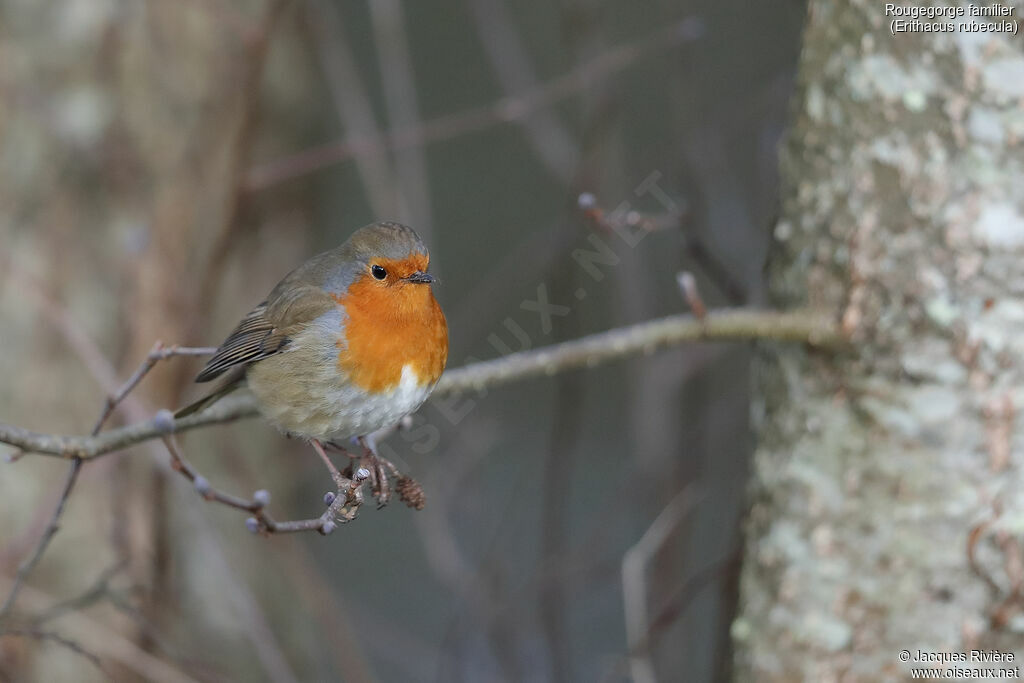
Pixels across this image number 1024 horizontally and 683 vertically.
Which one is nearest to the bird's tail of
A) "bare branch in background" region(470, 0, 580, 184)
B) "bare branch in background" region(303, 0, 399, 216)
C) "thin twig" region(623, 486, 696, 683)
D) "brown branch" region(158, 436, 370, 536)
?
"bare branch in background" region(303, 0, 399, 216)

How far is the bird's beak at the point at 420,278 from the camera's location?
1.84m

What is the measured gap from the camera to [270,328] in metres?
2.35

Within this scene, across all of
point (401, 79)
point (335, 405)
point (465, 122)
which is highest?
point (401, 79)

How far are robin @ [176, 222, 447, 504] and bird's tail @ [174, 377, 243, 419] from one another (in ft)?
0.81

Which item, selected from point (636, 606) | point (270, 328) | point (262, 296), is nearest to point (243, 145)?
point (270, 328)

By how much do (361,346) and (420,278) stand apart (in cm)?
22

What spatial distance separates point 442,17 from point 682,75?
9.81ft

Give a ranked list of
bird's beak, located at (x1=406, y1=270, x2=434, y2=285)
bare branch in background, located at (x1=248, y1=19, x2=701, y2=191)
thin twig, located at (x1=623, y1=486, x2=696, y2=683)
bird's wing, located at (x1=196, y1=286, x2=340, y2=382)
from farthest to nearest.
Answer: bare branch in background, located at (x1=248, y1=19, x2=701, y2=191), thin twig, located at (x1=623, y1=486, x2=696, y2=683), bird's wing, located at (x1=196, y1=286, x2=340, y2=382), bird's beak, located at (x1=406, y1=270, x2=434, y2=285)

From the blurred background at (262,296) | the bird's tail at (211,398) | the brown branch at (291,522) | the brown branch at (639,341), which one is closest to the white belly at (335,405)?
the brown branch at (639,341)

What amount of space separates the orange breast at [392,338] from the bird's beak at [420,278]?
0.13 feet

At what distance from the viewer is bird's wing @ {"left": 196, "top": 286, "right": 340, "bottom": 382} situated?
2.18 metres

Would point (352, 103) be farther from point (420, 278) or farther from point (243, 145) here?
point (420, 278)

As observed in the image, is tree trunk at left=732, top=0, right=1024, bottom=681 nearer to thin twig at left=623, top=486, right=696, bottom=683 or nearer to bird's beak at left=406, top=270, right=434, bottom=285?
thin twig at left=623, top=486, right=696, bottom=683

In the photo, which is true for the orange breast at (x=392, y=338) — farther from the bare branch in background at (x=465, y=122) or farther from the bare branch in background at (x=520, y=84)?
the bare branch in background at (x=520, y=84)
